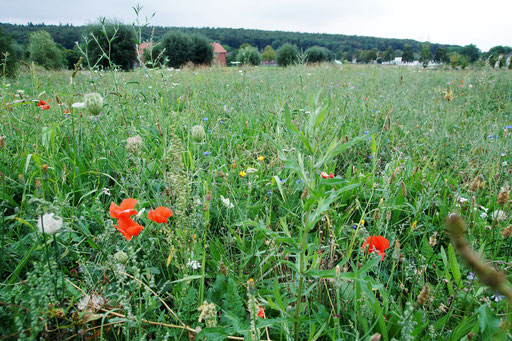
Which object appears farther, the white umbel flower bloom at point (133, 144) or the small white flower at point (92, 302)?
the white umbel flower bloom at point (133, 144)

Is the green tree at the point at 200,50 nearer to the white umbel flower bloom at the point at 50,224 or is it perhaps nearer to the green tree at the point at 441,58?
the green tree at the point at 441,58

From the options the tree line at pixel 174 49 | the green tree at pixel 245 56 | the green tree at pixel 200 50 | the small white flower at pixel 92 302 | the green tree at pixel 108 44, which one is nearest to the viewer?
the small white flower at pixel 92 302

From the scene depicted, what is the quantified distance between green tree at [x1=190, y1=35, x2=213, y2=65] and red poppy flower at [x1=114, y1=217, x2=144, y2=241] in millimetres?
40243

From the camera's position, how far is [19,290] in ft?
3.27

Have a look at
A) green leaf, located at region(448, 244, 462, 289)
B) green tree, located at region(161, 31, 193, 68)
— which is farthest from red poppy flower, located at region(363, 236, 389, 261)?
green tree, located at region(161, 31, 193, 68)

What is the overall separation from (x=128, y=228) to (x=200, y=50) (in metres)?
42.6

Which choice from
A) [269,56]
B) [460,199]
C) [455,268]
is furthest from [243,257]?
[269,56]

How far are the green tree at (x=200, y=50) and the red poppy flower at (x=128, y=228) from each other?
1584 inches

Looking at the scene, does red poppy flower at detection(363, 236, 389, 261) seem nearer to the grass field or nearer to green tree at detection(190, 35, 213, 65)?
the grass field

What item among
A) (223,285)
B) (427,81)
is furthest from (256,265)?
(427,81)

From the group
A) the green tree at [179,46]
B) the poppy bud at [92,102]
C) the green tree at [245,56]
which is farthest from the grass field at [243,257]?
the green tree at [179,46]

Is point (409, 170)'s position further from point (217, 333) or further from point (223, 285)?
point (217, 333)

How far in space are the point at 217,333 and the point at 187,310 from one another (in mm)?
163

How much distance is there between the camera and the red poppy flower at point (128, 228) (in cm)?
106
